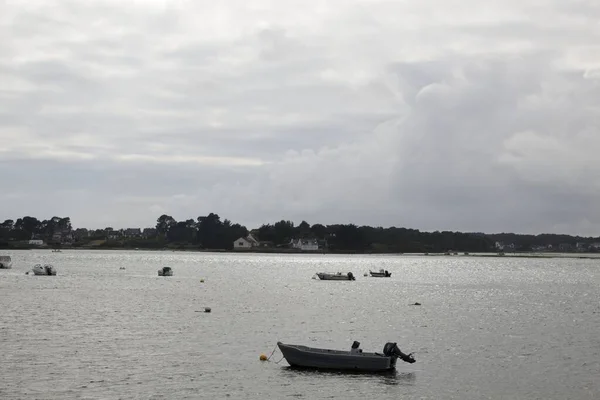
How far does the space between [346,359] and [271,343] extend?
12.8m

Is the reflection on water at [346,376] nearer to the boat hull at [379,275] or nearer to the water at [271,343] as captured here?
the water at [271,343]

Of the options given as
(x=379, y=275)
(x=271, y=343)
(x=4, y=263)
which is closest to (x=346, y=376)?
(x=271, y=343)

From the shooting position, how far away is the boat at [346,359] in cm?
4831

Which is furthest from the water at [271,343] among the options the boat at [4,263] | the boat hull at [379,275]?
the boat at [4,263]

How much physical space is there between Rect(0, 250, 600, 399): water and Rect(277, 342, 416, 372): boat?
886mm

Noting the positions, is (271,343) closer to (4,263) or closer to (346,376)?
(346,376)

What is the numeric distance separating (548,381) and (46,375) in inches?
1155

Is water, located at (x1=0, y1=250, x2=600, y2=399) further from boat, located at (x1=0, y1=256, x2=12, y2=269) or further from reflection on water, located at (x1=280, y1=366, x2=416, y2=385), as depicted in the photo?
boat, located at (x1=0, y1=256, x2=12, y2=269)

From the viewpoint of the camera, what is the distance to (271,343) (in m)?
59.9

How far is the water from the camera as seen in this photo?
4367cm

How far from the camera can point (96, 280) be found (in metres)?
145

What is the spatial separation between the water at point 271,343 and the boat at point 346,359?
89 centimetres

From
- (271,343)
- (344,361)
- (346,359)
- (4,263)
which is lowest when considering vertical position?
(271,343)

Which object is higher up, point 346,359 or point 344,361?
point 346,359
